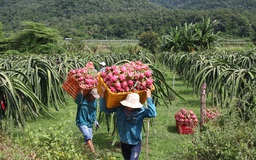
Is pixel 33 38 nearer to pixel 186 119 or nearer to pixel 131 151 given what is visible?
pixel 186 119

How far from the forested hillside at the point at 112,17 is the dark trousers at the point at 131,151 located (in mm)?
51107

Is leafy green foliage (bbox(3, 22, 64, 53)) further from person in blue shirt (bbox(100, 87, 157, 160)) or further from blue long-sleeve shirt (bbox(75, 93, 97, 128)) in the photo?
person in blue shirt (bbox(100, 87, 157, 160))

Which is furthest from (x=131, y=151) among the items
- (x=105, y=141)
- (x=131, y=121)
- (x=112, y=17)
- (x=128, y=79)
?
(x=112, y=17)

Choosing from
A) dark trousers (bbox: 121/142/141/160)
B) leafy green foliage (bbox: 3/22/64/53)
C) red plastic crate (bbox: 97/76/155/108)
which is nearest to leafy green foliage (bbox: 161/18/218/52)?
leafy green foliage (bbox: 3/22/64/53)

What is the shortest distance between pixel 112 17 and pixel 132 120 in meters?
76.9

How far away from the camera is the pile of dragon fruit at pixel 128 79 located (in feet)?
13.4

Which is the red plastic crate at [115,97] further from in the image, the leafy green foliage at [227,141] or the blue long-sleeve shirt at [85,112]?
the blue long-sleeve shirt at [85,112]

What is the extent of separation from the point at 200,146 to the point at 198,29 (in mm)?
19429

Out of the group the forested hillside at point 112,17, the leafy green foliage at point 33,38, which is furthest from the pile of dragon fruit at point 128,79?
the forested hillside at point 112,17

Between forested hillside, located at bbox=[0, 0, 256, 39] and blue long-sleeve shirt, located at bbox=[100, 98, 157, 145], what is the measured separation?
51162mm

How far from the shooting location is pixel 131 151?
4520mm

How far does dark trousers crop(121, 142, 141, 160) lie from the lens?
4.48 meters

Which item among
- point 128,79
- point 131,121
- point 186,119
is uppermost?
point 128,79

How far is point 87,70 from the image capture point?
575 centimetres
